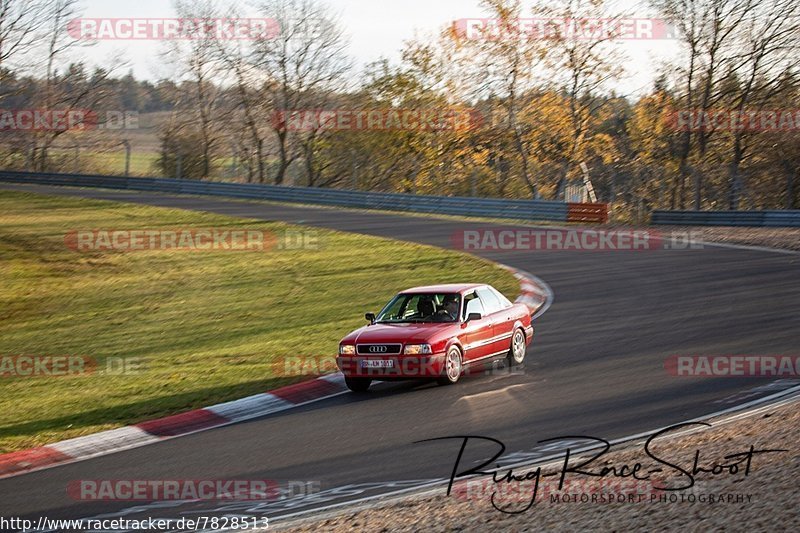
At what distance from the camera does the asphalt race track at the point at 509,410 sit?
8.43 meters

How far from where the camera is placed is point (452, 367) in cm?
1252

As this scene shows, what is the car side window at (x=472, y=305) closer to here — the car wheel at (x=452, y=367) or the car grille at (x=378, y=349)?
the car wheel at (x=452, y=367)

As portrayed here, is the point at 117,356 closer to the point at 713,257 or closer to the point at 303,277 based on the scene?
the point at 303,277

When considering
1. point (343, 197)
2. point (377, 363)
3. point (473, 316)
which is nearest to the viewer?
→ point (377, 363)

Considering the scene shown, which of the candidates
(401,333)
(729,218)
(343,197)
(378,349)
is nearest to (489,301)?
(401,333)

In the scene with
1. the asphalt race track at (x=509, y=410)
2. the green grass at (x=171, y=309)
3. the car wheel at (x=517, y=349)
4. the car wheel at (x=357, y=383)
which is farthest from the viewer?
the car wheel at (x=517, y=349)

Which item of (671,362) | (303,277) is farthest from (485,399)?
(303,277)

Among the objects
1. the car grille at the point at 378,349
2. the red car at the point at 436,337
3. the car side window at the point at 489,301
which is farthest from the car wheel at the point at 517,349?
the car grille at the point at 378,349

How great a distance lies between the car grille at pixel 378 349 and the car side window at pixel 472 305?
1.38 metres

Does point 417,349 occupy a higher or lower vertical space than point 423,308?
lower

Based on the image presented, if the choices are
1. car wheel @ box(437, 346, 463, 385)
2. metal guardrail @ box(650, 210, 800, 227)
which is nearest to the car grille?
car wheel @ box(437, 346, 463, 385)

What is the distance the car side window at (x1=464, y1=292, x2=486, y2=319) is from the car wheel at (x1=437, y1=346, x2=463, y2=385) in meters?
0.78

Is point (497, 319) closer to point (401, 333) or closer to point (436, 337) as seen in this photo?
point (436, 337)

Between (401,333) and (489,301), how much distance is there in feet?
6.14
